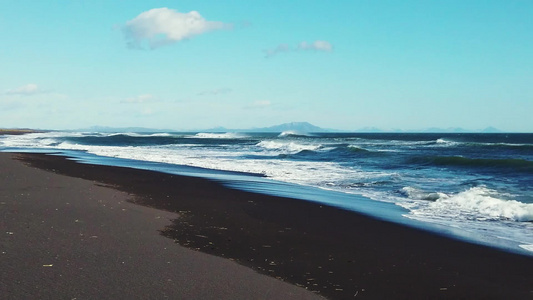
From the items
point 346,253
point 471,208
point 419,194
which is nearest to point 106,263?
point 346,253

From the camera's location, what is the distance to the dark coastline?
18.1ft

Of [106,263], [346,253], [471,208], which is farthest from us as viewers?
[471,208]

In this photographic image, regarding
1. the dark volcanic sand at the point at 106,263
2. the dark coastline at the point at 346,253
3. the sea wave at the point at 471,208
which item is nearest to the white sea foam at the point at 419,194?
the sea wave at the point at 471,208

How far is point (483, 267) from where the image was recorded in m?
6.58

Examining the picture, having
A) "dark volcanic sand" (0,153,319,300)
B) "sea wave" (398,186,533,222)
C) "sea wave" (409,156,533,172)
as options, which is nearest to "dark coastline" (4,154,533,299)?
"dark volcanic sand" (0,153,319,300)

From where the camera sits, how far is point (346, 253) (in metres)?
7.01

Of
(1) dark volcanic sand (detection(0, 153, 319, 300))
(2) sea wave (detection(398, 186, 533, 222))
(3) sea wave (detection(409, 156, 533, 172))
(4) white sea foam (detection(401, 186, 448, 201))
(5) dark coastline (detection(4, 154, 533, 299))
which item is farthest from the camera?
(3) sea wave (detection(409, 156, 533, 172))

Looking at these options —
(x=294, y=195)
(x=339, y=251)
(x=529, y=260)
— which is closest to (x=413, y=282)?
(x=339, y=251)

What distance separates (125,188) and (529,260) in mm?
10708

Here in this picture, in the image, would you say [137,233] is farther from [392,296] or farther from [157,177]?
[157,177]

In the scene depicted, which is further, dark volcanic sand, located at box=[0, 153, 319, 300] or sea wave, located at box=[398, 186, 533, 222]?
sea wave, located at box=[398, 186, 533, 222]

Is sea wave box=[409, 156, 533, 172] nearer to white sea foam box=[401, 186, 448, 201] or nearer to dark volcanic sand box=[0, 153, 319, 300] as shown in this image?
white sea foam box=[401, 186, 448, 201]

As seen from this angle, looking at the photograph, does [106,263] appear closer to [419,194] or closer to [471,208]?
[471,208]

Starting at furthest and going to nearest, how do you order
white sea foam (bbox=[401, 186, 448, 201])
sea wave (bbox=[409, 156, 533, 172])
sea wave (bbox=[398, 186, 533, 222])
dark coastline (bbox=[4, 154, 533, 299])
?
sea wave (bbox=[409, 156, 533, 172])
white sea foam (bbox=[401, 186, 448, 201])
sea wave (bbox=[398, 186, 533, 222])
dark coastline (bbox=[4, 154, 533, 299])
